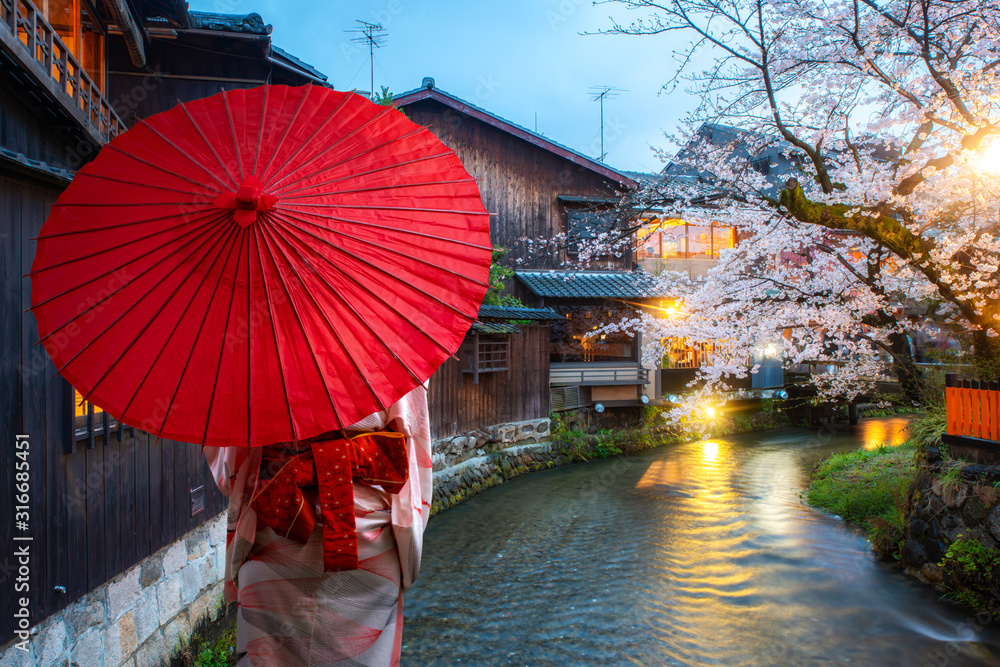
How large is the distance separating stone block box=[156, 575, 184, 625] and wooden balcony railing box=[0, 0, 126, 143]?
11.5ft

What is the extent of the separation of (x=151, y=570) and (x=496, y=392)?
960 centimetres

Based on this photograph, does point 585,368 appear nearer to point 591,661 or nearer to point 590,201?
point 590,201

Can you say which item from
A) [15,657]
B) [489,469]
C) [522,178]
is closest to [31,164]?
[15,657]

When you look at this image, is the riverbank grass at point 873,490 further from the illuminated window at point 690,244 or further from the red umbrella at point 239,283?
the illuminated window at point 690,244

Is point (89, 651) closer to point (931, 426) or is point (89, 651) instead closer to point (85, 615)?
point (85, 615)

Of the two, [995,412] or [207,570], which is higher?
[995,412]

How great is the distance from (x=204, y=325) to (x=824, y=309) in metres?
9.80

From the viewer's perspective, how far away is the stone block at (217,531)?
216 inches

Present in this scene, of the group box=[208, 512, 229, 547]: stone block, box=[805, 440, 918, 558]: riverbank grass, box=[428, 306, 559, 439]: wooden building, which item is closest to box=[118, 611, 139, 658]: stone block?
box=[208, 512, 229, 547]: stone block

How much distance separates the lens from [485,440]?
13.2m

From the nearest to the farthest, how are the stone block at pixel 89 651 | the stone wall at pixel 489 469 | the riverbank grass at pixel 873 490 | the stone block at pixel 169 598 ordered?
the stone block at pixel 89 651 → the stone block at pixel 169 598 → the riverbank grass at pixel 873 490 → the stone wall at pixel 489 469

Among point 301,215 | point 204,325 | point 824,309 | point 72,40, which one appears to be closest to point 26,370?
point 204,325

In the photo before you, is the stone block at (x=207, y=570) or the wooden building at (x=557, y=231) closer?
the stone block at (x=207, y=570)

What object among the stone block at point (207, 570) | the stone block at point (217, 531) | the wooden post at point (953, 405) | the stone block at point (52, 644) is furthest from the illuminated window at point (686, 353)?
the stone block at point (52, 644)
